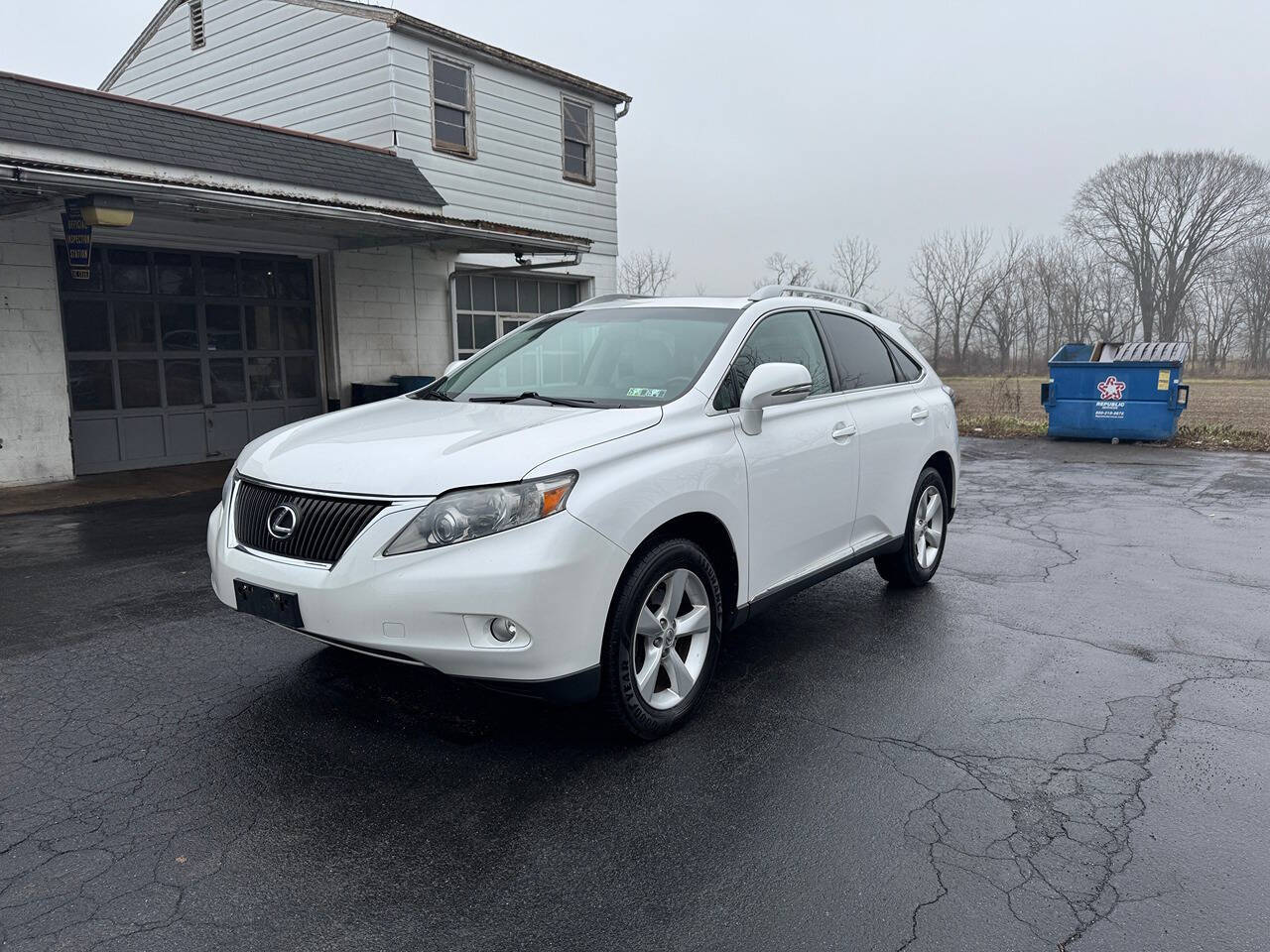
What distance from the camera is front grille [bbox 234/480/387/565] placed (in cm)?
325

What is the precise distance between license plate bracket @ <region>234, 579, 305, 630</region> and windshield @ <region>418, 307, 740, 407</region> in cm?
144

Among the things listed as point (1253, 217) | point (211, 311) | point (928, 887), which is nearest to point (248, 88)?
point (211, 311)

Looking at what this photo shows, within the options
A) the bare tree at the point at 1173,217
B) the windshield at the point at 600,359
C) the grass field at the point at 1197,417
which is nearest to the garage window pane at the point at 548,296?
the grass field at the point at 1197,417

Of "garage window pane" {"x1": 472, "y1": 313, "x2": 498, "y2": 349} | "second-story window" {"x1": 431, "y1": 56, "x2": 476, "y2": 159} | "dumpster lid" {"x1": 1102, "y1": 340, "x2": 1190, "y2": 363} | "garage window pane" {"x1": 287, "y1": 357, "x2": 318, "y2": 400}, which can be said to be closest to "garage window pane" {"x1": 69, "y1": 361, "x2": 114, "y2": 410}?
"garage window pane" {"x1": 287, "y1": 357, "x2": 318, "y2": 400}

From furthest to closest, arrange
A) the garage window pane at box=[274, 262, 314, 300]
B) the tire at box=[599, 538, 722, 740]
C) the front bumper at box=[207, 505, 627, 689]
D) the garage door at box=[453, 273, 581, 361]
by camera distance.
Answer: the garage door at box=[453, 273, 581, 361] < the garage window pane at box=[274, 262, 314, 300] < the tire at box=[599, 538, 722, 740] < the front bumper at box=[207, 505, 627, 689]

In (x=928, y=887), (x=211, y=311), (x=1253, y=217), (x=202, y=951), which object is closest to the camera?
(x=202, y=951)

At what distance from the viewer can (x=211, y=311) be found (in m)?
11.9

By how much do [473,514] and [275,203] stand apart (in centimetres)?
748

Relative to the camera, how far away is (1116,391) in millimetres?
14461

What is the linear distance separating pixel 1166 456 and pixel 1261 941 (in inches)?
486

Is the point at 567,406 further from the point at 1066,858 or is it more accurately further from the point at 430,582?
the point at 1066,858

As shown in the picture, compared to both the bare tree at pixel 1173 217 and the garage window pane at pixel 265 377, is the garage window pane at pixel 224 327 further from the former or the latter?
the bare tree at pixel 1173 217

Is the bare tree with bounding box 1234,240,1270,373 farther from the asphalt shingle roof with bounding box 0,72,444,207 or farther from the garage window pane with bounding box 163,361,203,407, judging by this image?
the garage window pane with bounding box 163,361,203,407

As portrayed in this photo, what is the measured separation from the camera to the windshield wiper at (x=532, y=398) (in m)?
4.03
